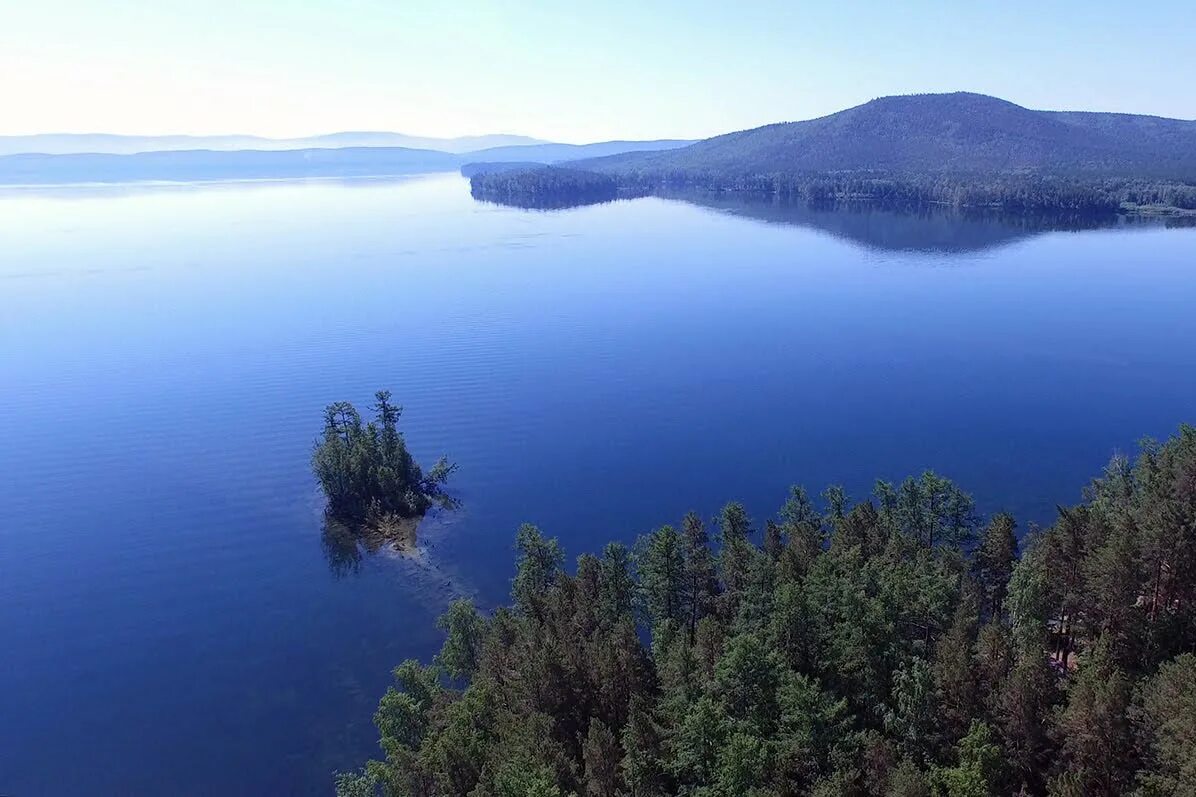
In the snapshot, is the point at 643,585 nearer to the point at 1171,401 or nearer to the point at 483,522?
the point at 483,522

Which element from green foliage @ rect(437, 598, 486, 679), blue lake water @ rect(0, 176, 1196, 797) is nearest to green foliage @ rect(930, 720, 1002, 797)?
green foliage @ rect(437, 598, 486, 679)

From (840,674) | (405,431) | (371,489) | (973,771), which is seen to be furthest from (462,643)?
(405,431)

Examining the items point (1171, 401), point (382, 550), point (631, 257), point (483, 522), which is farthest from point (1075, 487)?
point (631, 257)

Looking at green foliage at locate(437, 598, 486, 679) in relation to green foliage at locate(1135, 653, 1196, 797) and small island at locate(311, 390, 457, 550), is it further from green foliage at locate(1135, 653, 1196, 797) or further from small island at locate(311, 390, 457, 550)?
green foliage at locate(1135, 653, 1196, 797)

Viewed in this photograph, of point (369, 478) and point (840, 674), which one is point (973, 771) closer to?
point (840, 674)

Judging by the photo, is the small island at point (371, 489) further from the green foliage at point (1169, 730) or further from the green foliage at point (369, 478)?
the green foliage at point (1169, 730)
